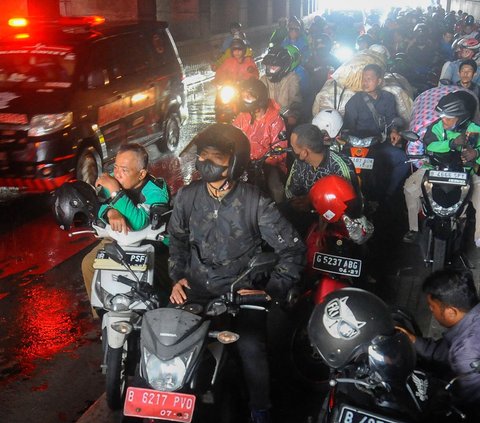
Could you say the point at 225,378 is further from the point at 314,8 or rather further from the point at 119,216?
the point at 314,8

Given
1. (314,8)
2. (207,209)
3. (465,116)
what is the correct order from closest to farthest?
1. (207,209)
2. (465,116)
3. (314,8)

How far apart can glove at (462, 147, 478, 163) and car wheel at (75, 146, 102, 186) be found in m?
4.94

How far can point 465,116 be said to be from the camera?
6637mm

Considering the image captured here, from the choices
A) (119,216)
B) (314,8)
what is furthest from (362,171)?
(314,8)

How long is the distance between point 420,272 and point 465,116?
67.8 inches

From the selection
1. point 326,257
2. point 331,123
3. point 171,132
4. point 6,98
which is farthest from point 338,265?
point 171,132

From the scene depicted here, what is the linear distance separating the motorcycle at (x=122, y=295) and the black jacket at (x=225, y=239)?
317 mm

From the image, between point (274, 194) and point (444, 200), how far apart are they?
1.78 meters

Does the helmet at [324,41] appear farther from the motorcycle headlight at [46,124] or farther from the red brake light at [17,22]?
the motorcycle headlight at [46,124]

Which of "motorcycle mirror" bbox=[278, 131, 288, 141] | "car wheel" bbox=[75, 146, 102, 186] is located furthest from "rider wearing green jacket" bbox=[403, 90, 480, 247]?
"car wheel" bbox=[75, 146, 102, 186]

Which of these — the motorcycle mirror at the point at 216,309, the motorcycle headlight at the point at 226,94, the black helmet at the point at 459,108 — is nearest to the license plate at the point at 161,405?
the motorcycle mirror at the point at 216,309

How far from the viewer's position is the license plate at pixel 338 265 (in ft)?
16.3

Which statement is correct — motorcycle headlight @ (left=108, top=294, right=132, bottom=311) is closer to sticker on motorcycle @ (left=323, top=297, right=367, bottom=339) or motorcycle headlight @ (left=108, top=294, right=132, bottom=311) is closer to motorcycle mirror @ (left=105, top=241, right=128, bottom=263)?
motorcycle mirror @ (left=105, top=241, right=128, bottom=263)

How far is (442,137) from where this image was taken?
22.1ft
